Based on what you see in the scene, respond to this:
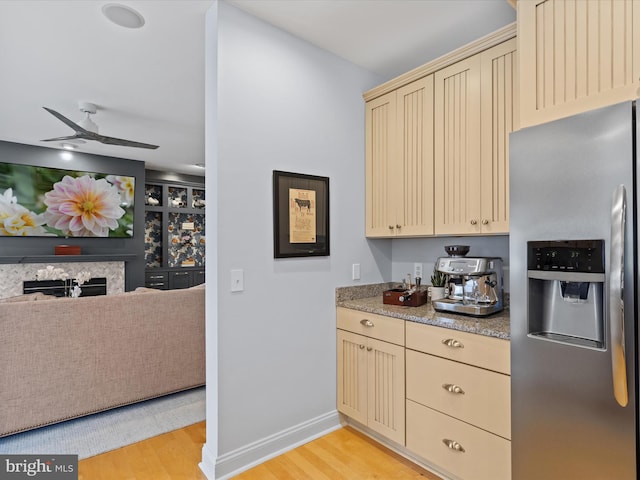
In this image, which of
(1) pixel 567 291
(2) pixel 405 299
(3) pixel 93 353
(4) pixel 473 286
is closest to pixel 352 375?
(2) pixel 405 299

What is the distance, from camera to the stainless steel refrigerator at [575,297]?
1.29 m

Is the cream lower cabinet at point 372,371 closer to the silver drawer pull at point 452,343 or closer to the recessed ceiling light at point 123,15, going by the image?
the silver drawer pull at point 452,343

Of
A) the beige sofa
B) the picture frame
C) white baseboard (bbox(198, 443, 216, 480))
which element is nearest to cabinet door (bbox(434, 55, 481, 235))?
the picture frame

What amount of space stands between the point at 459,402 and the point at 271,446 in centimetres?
119

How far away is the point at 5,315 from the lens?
8.15 feet

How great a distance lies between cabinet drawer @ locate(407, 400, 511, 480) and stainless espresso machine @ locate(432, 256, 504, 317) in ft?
1.95

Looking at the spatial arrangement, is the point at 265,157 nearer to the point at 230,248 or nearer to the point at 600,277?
the point at 230,248

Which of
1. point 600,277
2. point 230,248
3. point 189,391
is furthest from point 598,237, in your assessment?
point 189,391

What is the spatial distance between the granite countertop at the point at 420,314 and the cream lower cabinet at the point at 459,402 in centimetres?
4

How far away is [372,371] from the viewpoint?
238 cm

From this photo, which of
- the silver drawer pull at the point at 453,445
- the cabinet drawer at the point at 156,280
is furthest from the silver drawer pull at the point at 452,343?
the cabinet drawer at the point at 156,280

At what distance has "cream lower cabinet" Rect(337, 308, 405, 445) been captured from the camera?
2211 millimetres

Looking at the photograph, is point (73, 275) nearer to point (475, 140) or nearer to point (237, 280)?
point (237, 280)

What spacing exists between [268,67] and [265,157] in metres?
0.58
